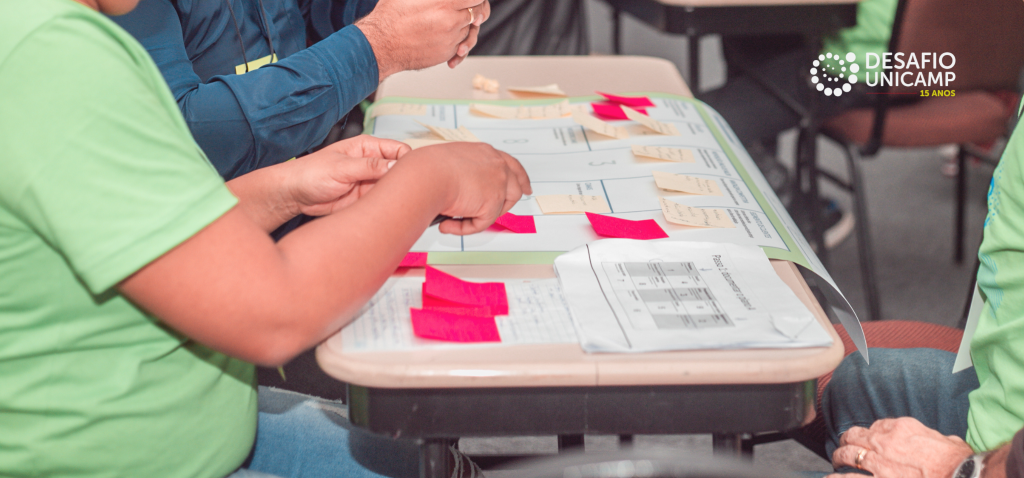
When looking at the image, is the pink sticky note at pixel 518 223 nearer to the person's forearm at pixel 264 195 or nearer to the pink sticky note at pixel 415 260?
the pink sticky note at pixel 415 260

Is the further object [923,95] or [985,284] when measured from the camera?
[923,95]

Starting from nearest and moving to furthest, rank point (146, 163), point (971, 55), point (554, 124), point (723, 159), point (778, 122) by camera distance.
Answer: point (146, 163), point (723, 159), point (554, 124), point (971, 55), point (778, 122)

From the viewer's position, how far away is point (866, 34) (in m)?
1.88

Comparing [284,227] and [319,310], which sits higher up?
[319,310]

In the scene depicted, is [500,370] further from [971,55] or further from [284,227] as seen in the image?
[971,55]

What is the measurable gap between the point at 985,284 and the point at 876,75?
119 centimetres

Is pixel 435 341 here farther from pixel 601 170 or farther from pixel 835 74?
pixel 835 74

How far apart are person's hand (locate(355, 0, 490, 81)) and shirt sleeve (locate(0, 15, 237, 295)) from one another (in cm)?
48

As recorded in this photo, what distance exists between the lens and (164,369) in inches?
23.2

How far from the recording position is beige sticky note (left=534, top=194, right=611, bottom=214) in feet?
2.77

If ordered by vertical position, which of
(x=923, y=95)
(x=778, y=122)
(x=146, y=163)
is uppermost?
(x=146, y=163)

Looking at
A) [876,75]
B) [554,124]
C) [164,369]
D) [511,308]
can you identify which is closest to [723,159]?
[554,124]

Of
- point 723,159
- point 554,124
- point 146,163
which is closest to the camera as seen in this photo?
point 146,163

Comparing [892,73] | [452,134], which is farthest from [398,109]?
[892,73]
